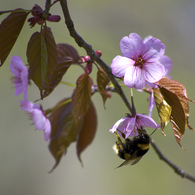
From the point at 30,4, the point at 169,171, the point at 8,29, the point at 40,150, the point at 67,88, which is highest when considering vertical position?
the point at 30,4

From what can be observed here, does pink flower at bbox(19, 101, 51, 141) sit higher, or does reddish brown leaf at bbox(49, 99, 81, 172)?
pink flower at bbox(19, 101, 51, 141)

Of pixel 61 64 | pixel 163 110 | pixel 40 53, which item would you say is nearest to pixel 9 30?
pixel 40 53

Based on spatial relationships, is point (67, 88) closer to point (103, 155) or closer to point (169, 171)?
point (103, 155)

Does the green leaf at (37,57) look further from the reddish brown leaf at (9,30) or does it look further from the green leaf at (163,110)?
the green leaf at (163,110)

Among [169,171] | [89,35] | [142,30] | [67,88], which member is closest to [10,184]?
[67,88]

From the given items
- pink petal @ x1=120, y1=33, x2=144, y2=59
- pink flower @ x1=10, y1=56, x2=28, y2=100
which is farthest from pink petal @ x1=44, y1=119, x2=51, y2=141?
pink petal @ x1=120, y1=33, x2=144, y2=59

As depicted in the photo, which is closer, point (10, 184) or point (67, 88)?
point (10, 184)

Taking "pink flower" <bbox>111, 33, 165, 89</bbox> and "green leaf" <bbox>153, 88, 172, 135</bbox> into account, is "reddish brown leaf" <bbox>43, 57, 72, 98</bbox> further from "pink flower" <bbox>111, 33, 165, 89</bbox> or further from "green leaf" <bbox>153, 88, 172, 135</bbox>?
"green leaf" <bbox>153, 88, 172, 135</bbox>

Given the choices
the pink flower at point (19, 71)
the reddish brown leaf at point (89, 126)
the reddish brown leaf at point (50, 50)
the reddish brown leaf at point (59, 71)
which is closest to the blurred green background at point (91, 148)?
the reddish brown leaf at point (89, 126)
